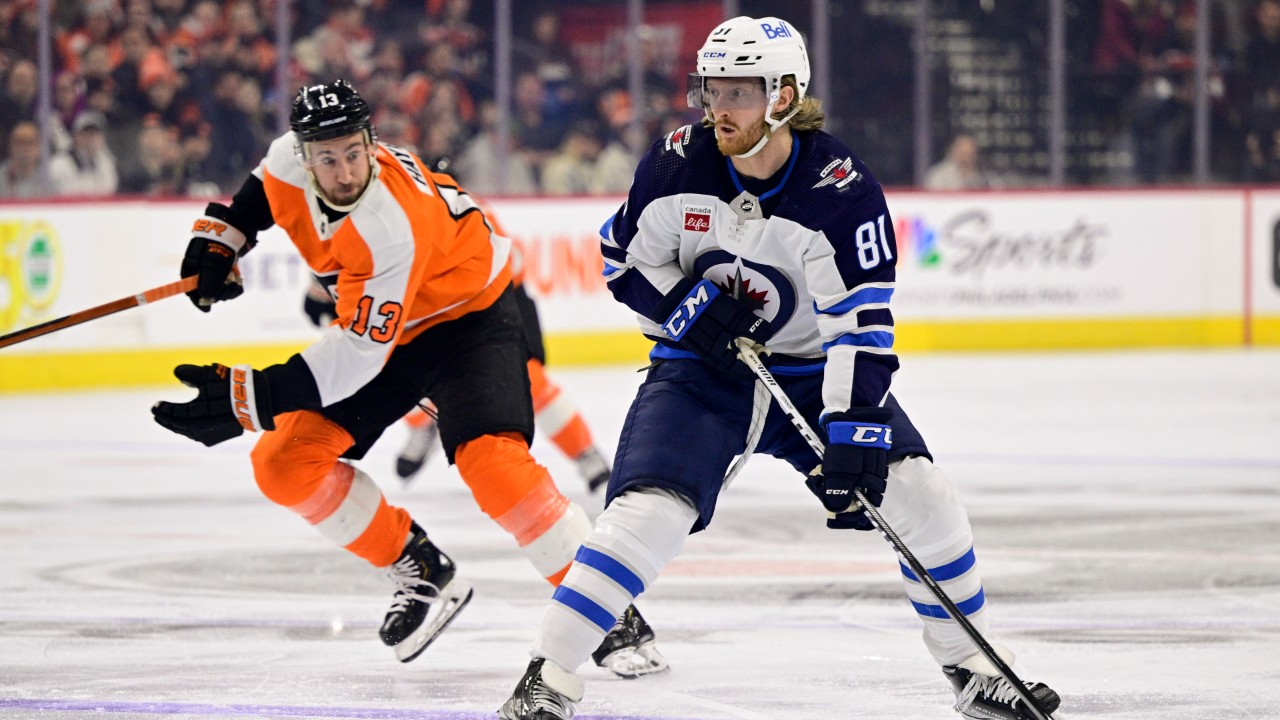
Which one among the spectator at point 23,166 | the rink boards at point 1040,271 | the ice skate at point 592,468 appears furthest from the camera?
the rink boards at point 1040,271

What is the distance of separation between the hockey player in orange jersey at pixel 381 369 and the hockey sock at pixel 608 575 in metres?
0.52

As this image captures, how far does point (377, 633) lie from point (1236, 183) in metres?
8.30

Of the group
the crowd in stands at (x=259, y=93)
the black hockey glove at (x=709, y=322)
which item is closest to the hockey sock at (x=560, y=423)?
the black hockey glove at (x=709, y=322)

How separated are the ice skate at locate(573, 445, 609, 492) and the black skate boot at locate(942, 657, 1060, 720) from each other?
7.63 feet

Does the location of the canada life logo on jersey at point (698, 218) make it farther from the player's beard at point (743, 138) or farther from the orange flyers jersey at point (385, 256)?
the orange flyers jersey at point (385, 256)

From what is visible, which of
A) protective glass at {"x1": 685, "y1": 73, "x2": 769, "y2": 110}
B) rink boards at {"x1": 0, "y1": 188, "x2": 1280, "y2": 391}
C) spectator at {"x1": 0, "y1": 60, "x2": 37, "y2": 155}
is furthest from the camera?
rink boards at {"x1": 0, "y1": 188, "x2": 1280, "y2": 391}

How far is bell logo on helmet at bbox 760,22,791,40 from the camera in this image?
2891mm

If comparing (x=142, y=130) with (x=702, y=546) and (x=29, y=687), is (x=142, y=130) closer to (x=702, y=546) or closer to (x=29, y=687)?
(x=702, y=546)

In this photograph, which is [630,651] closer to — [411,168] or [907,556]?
[907,556]

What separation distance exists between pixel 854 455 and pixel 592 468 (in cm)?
258

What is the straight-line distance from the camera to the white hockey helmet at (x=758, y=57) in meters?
2.84

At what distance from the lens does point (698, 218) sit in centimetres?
291

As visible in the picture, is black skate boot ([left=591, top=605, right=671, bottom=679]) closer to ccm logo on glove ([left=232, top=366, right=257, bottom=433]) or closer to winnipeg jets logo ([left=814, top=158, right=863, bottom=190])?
ccm logo on glove ([left=232, top=366, right=257, bottom=433])

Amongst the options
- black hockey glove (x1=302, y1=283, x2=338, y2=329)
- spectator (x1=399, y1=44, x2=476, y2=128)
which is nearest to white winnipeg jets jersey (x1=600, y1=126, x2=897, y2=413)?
black hockey glove (x1=302, y1=283, x2=338, y2=329)
